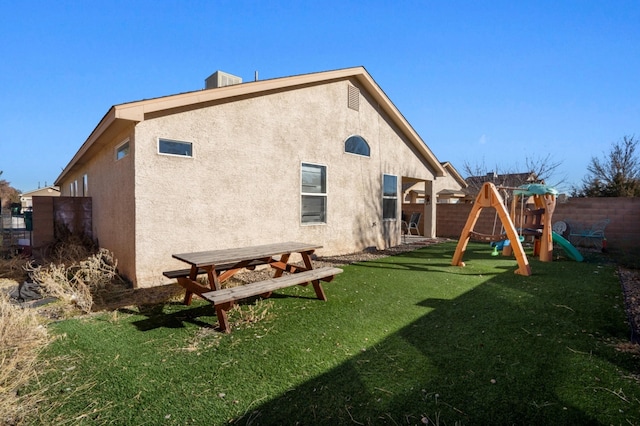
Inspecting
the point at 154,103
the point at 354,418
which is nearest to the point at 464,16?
the point at 154,103

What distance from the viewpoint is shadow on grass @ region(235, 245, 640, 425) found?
2.25 m

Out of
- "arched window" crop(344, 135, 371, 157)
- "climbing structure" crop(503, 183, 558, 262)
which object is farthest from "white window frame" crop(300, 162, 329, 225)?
"climbing structure" crop(503, 183, 558, 262)

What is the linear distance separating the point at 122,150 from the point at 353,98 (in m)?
6.29

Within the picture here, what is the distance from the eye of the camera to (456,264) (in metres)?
7.93

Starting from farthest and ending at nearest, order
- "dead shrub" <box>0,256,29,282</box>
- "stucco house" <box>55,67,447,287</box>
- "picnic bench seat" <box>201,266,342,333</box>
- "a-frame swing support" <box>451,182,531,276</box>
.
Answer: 1. "dead shrub" <box>0,256,29,282</box>
2. "a-frame swing support" <box>451,182,531,276</box>
3. "stucco house" <box>55,67,447,287</box>
4. "picnic bench seat" <box>201,266,342,333</box>

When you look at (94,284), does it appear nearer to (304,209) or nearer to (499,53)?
(304,209)

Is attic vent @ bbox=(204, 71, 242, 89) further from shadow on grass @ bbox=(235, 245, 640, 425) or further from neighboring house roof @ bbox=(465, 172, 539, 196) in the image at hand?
neighboring house roof @ bbox=(465, 172, 539, 196)

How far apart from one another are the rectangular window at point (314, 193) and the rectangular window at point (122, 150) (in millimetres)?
3851

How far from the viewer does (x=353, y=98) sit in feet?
31.0

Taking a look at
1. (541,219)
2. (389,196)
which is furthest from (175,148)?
(541,219)

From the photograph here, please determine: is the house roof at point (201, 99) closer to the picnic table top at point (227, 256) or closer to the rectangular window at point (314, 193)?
the rectangular window at point (314, 193)

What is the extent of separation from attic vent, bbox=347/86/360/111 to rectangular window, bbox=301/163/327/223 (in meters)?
2.28

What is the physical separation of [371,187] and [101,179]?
7459 millimetres

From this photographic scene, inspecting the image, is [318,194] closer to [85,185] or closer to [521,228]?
[521,228]
